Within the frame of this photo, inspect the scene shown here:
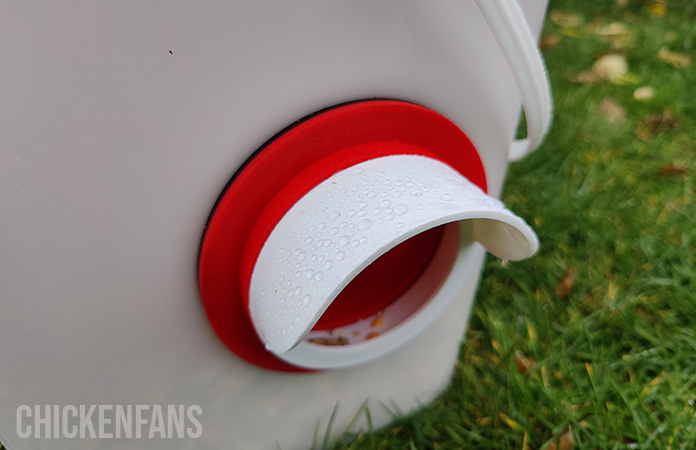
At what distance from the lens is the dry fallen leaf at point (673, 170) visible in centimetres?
147

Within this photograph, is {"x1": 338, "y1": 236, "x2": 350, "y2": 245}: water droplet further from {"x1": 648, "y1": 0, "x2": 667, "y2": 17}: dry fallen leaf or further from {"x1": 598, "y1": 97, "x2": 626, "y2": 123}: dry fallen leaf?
{"x1": 648, "y1": 0, "x2": 667, "y2": 17}: dry fallen leaf

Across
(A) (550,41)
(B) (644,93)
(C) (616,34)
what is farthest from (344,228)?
(C) (616,34)

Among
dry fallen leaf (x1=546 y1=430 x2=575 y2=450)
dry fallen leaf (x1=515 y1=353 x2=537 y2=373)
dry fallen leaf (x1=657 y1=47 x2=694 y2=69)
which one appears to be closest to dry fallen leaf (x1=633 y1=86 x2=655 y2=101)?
dry fallen leaf (x1=657 y1=47 x2=694 y2=69)

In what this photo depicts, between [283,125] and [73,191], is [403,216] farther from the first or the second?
[73,191]

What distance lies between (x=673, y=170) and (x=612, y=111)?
32 cm

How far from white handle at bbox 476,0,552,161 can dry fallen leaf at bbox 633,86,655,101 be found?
129 cm

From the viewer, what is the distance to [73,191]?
0.53m

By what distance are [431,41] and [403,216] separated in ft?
0.67

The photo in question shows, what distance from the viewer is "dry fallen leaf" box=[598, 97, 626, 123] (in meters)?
1.69

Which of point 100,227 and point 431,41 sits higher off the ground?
point 431,41

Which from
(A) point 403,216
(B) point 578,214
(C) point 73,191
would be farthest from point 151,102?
(B) point 578,214

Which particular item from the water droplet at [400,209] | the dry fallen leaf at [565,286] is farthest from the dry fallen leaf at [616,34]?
the water droplet at [400,209]

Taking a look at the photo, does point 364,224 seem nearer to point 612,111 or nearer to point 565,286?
point 565,286

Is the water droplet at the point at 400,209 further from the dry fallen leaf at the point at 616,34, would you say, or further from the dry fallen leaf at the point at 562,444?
the dry fallen leaf at the point at 616,34
